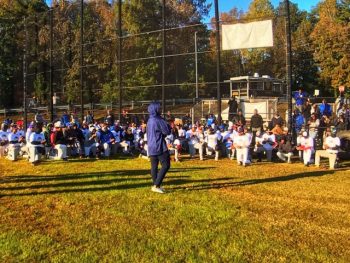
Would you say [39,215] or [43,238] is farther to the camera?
[39,215]

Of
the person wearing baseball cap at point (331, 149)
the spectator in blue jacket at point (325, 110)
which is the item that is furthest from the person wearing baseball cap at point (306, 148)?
the spectator in blue jacket at point (325, 110)

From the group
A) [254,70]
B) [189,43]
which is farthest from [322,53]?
[189,43]

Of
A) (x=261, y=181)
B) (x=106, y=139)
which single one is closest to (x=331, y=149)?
(x=261, y=181)

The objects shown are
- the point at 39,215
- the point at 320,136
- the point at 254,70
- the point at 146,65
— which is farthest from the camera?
the point at 254,70

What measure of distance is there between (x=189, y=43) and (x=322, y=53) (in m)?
14.6

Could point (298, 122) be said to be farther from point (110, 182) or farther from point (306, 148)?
point (110, 182)

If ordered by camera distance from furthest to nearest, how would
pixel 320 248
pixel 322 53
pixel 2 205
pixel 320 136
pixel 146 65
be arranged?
pixel 322 53 < pixel 146 65 < pixel 320 136 < pixel 2 205 < pixel 320 248

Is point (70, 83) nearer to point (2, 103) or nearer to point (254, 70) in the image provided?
point (2, 103)

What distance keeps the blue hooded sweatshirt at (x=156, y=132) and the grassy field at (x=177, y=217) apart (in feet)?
3.17

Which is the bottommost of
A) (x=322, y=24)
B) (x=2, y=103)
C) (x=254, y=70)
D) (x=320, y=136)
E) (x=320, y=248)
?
(x=320, y=248)

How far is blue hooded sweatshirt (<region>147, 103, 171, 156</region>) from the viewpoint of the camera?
31.4ft

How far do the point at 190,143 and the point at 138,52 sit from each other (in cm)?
2271

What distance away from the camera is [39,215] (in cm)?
801

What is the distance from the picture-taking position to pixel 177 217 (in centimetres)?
765
